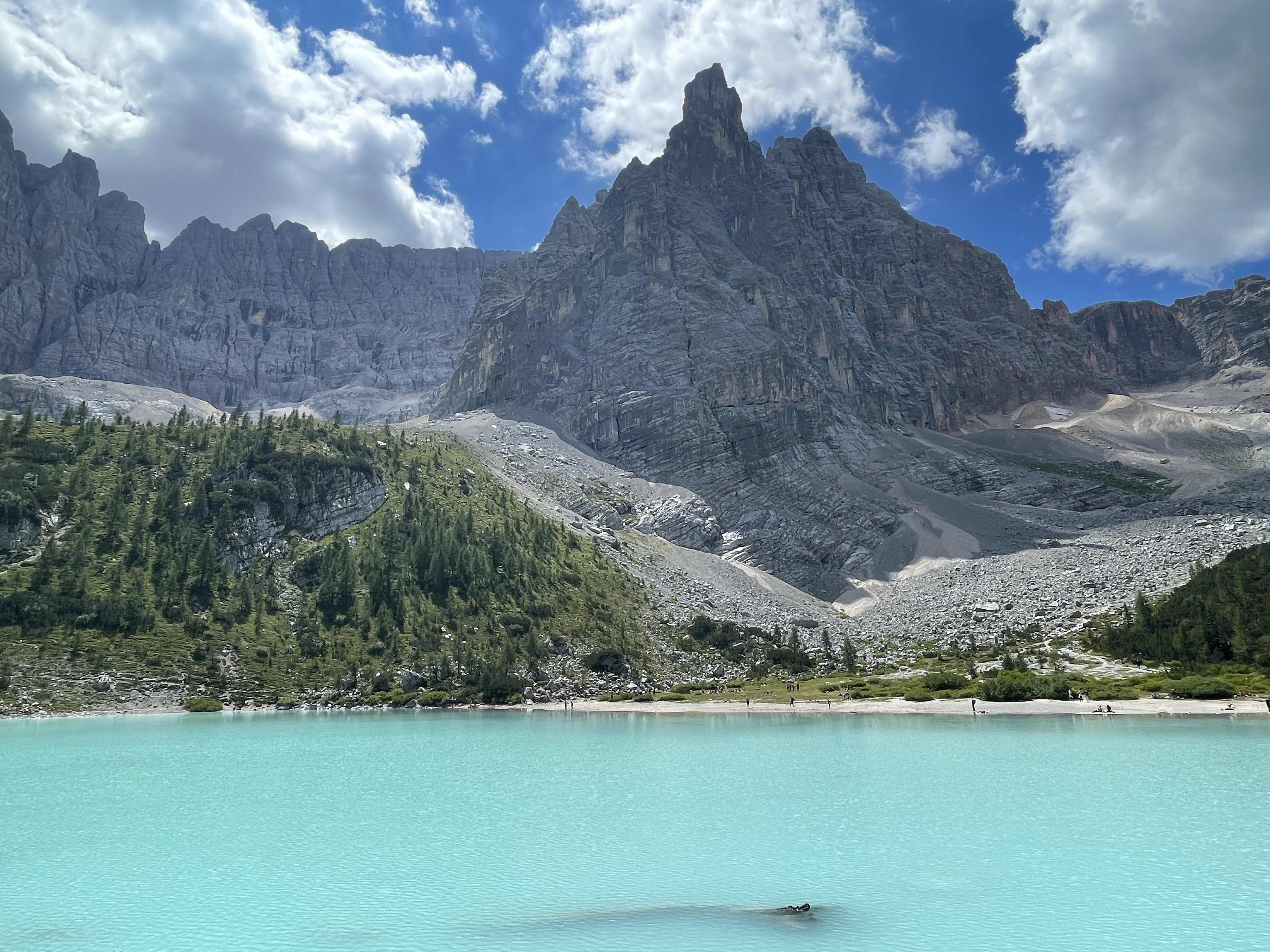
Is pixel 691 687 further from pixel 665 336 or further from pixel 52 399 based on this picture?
pixel 52 399

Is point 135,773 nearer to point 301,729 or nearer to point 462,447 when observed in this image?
point 301,729

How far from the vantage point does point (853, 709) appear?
56656 millimetres

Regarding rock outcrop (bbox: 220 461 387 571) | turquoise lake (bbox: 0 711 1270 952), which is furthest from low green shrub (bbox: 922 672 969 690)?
rock outcrop (bbox: 220 461 387 571)

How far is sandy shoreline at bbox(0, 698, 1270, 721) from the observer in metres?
45.3

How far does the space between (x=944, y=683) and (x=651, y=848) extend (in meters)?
49.9

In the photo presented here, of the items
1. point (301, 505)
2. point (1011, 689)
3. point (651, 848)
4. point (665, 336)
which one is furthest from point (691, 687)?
point (665, 336)

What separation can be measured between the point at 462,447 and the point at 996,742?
356 feet

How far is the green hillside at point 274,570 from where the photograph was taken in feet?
217

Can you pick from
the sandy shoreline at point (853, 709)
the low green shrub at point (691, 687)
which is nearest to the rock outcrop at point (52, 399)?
the sandy shoreline at point (853, 709)

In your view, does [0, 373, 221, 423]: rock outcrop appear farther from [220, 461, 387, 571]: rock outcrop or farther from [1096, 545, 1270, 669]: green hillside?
[1096, 545, 1270, 669]: green hillside

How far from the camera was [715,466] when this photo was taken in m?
144

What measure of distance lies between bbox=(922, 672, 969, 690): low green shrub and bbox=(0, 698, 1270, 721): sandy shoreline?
4062mm

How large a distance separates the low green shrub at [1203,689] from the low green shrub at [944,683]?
47.6 feet

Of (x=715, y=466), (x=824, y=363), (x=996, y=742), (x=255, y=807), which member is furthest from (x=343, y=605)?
(x=824, y=363)
